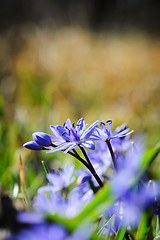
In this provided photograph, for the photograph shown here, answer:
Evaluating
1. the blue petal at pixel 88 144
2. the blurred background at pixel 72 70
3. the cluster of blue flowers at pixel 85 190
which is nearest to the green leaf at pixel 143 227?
the cluster of blue flowers at pixel 85 190

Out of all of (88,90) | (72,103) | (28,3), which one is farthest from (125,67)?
(28,3)

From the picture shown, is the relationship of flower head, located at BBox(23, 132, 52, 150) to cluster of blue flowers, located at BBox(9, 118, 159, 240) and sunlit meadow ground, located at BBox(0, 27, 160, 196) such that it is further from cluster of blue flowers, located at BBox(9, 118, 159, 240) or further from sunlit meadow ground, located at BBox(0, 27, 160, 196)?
sunlit meadow ground, located at BBox(0, 27, 160, 196)

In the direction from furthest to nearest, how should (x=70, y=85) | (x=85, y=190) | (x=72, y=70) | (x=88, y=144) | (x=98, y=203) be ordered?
(x=72, y=70) < (x=70, y=85) < (x=85, y=190) < (x=88, y=144) < (x=98, y=203)

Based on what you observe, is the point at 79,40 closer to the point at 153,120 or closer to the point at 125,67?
the point at 125,67

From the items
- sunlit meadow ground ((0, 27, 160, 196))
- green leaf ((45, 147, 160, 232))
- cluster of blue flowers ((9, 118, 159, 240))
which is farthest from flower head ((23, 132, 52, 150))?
sunlit meadow ground ((0, 27, 160, 196))

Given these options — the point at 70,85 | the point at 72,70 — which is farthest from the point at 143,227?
the point at 72,70

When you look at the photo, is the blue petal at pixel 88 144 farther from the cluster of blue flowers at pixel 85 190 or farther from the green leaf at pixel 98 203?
the green leaf at pixel 98 203

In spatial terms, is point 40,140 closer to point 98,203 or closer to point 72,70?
point 98,203
